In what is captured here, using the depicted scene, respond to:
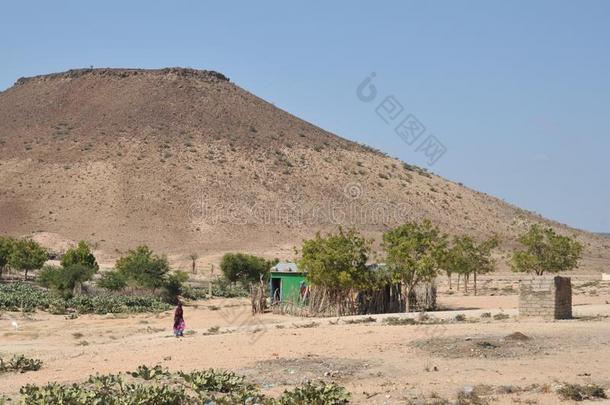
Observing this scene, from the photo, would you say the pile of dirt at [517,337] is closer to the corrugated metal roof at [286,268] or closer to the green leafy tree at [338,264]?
the green leafy tree at [338,264]

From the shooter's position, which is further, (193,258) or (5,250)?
(193,258)

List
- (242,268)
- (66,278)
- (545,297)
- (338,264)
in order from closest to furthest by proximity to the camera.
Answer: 1. (545,297)
2. (338,264)
3. (66,278)
4. (242,268)

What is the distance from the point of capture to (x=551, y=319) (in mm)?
22250

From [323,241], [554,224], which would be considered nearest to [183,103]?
[554,224]

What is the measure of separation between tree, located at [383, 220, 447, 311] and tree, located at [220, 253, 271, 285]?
19975mm

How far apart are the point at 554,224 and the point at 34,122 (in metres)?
63.6

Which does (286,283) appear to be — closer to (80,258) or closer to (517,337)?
(80,258)

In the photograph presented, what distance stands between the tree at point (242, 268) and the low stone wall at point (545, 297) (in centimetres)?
2865

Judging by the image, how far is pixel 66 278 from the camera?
40.1 meters

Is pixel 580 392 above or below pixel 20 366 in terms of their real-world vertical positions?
above

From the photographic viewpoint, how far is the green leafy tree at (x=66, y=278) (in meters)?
39.9

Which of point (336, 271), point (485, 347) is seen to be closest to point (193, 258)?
point (336, 271)

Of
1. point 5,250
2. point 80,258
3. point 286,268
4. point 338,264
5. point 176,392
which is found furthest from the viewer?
point 5,250

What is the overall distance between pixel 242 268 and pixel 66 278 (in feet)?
43.5
